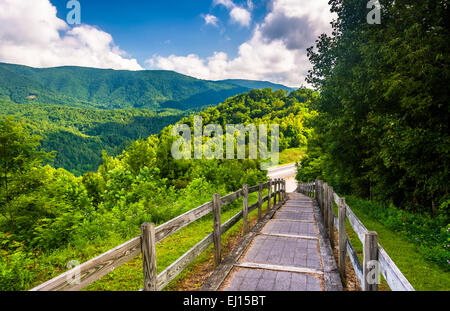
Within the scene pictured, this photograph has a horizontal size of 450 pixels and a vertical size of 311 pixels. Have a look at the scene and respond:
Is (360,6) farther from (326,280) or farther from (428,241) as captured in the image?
(326,280)

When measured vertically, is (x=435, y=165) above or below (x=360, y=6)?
below

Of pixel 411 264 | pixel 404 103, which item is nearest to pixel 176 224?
pixel 411 264

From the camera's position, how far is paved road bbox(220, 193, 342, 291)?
383 cm

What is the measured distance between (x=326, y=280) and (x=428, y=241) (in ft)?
15.9

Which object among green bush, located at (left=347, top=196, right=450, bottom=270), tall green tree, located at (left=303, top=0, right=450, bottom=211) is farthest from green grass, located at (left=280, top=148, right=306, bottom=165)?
green bush, located at (left=347, top=196, right=450, bottom=270)

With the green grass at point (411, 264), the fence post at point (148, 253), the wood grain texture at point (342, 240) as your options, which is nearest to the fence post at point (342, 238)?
the wood grain texture at point (342, 240)

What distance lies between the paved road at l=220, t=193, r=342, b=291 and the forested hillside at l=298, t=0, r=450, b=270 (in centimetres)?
275

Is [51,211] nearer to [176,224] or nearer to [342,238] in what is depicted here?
[176,224]

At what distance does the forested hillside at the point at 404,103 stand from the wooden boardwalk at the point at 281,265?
9.19 feet

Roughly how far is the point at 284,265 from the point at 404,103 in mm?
7849

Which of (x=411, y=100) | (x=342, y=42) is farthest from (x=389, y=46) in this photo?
(x=342, y=42)

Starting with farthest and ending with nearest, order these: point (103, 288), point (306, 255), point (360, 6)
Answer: point (360, 6) → point (306, 255) → point (103, 288)

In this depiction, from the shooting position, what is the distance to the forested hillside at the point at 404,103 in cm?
813

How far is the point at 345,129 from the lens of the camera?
13.3m
